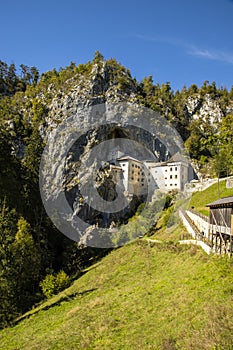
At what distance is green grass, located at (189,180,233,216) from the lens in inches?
1925

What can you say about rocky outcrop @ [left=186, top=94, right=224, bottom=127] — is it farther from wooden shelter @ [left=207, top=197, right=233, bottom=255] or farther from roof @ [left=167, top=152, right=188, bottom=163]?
wooden shelter @ [left=207, top=197, right=233, bottom=255]

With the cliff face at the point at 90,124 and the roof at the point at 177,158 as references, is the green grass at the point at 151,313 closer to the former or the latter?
the cliff face at the point at 90,124

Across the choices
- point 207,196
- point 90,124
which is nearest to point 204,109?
point 90,124

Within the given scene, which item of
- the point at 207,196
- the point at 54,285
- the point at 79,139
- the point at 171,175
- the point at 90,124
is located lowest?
the point at 54,285

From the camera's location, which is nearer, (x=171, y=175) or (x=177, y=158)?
(x=171, y=175)

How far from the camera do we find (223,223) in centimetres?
2255

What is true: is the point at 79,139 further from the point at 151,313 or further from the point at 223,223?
the point at 151,313

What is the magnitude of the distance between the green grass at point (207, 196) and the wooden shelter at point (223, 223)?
21.4m

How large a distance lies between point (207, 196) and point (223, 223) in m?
31.6

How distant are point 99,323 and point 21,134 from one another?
2963 inches

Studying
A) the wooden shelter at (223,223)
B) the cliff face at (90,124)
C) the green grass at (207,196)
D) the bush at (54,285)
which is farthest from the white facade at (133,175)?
the wooden shelter at (223,223)

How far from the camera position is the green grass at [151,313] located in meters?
12.1

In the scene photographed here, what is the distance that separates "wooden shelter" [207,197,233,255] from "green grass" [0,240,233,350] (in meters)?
1.17

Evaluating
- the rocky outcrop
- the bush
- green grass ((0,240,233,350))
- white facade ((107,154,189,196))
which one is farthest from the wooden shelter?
the rocky outcrop
